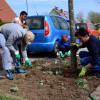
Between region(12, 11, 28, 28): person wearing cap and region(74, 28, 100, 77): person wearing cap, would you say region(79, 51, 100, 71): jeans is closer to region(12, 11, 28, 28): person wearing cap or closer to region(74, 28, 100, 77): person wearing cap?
region(74, 28, 100, 77): person wearing cap

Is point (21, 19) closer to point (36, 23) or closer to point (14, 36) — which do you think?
point (14, 36)

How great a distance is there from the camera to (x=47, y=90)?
8352mm

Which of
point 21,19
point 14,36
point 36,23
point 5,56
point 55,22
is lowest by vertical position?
point 55,22

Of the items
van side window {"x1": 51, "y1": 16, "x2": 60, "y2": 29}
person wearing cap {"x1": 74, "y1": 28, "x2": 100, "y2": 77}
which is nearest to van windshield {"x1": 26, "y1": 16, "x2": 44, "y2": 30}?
van side window {"x1": 51, "y1": 16, "x2": 60, "y2": 29}

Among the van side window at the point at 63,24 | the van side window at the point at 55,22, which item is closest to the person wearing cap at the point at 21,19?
the van side window at the point at 55,22

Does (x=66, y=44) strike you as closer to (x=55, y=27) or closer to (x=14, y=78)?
(x=55, y=27)

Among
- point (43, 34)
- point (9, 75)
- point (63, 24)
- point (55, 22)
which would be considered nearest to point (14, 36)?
point (9, 75)

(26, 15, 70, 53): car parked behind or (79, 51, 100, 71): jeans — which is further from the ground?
(79, 51, 100, 71): jeans

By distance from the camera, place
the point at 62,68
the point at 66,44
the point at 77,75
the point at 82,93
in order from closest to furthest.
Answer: the point at 82,93, the point at 77,75, the point at 62,68, the point at 66,44

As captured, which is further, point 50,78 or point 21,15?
point 21,15

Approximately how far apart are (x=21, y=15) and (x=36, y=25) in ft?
15.9

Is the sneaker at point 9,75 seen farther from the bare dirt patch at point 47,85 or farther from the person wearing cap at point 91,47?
the person wearing cap at point 91,47

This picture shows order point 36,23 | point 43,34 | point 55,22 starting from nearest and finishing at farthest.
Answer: point 43,34 → point 36,23 → point 55,22

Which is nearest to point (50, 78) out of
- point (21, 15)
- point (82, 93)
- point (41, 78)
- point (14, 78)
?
point (41, 78)
